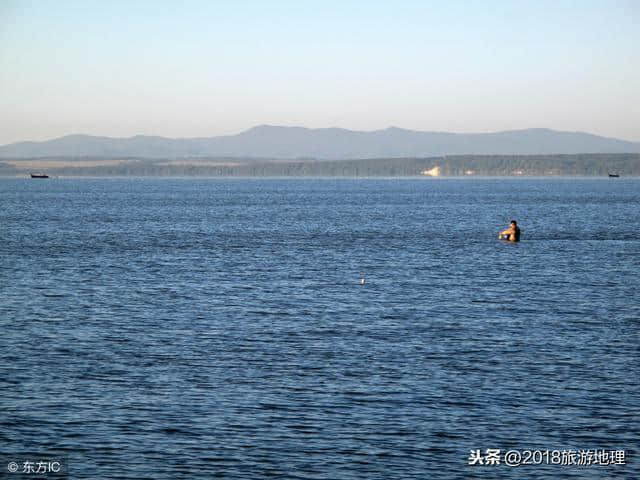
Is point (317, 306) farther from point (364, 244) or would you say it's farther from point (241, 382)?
point (364, 244)

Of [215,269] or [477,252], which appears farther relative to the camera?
[477,252]

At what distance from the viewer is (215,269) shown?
2314 inches

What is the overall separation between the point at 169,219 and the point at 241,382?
92.1m

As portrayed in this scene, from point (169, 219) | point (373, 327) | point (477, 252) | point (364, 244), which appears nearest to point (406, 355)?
point (373, 327)

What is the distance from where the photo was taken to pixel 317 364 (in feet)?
99.5
